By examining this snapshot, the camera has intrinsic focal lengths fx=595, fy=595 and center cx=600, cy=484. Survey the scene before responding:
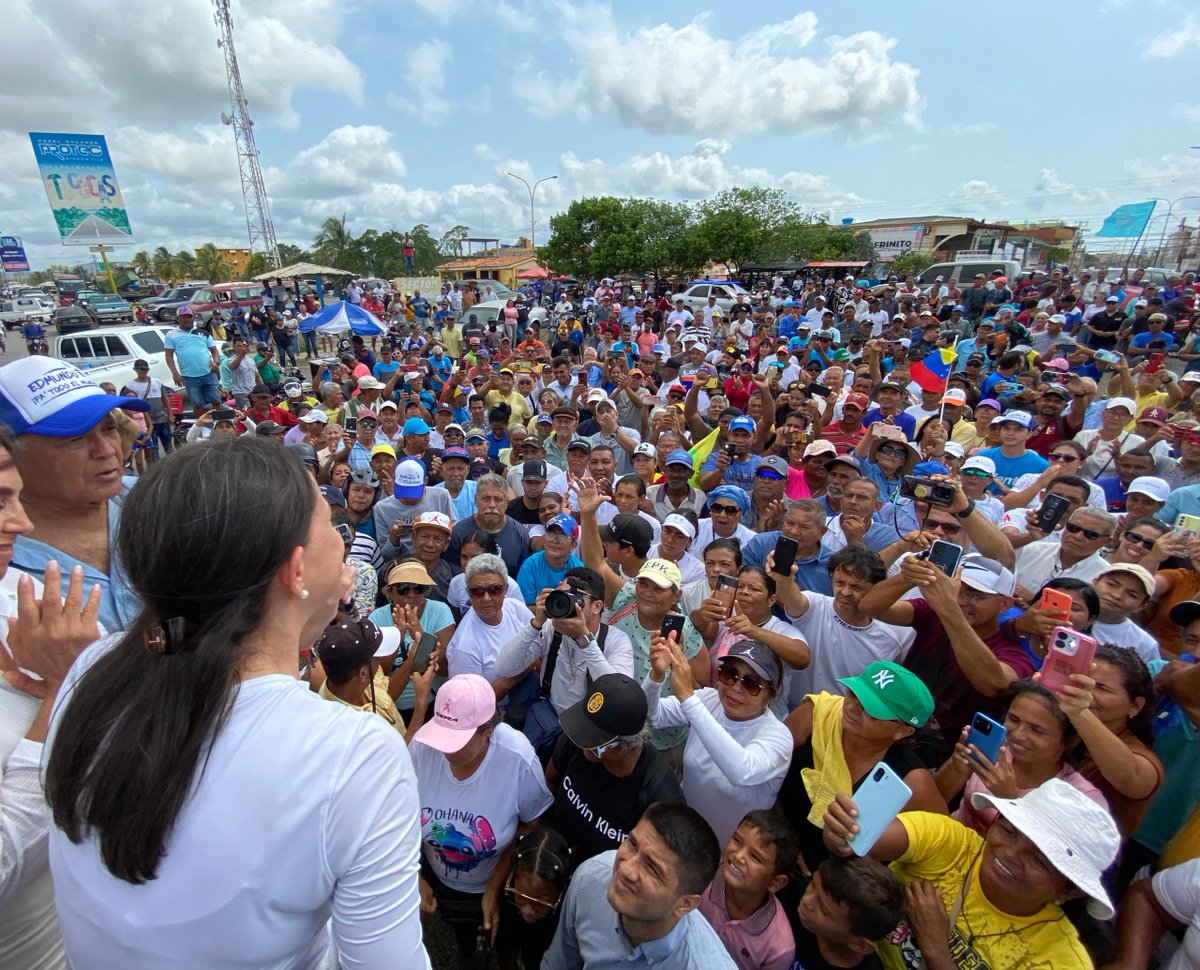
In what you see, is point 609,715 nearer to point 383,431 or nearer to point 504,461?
point 504,461

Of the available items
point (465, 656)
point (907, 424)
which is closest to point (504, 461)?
point (465, 656)

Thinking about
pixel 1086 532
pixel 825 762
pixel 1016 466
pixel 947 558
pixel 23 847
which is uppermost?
pixel 23 847

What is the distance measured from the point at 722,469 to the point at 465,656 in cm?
299

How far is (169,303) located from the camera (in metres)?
28.0

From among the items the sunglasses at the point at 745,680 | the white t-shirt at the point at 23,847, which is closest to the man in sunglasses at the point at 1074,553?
the sunglasses at the point at 745,680

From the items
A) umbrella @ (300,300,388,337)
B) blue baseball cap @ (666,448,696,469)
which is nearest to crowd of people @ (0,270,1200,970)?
blue baseball cap @ (666,448,696,469)

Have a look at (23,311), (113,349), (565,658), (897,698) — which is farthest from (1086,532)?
(23,311)

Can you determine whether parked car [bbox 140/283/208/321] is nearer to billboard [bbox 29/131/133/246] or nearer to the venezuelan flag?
billboard [bbox 29/131/133/246]

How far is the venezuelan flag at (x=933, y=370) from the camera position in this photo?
813 cm

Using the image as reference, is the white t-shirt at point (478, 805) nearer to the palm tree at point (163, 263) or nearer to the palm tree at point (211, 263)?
the palm tree at point (211, 263)

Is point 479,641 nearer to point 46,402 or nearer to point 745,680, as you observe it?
point 745,680

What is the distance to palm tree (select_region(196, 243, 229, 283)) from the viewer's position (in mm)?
60781

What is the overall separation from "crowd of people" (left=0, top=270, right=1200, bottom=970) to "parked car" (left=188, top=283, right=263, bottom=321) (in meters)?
25.0

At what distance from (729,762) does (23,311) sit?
51.0 meters
